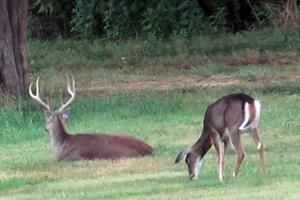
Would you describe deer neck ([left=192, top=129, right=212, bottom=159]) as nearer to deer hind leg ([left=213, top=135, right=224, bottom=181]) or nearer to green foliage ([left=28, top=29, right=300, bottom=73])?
deer hind leg ([left=213, top=135, right=224, bottom=181])

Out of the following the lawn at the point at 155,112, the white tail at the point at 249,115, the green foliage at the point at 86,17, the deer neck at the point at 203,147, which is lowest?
the green foliage at the point at 86,17

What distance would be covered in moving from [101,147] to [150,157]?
690mm

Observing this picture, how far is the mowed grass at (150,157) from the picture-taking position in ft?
37.5

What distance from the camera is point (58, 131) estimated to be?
15.1 m

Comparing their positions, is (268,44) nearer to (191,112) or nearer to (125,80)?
(125,80)

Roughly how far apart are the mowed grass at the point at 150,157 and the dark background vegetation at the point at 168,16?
862cm

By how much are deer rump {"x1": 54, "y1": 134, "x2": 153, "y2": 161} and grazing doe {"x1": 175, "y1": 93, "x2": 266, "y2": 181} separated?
82.9 inches

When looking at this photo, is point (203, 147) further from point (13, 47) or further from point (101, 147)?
point (13, 47)

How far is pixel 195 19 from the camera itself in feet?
101

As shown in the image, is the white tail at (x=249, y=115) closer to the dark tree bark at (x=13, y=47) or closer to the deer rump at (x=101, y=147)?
the deer rump at (x=101, y=147)

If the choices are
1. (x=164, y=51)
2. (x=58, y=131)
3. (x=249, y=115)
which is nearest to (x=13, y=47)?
(x=58, y=131)

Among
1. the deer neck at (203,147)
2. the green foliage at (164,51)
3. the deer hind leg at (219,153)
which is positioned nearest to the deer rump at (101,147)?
the deer neck at (203,147)

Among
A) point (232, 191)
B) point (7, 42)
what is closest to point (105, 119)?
point (7, 42)

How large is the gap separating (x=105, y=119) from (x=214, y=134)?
6353 mm
